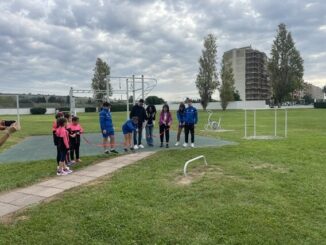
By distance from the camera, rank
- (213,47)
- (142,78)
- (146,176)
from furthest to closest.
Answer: (213,47)
(142,78)
(146,176)

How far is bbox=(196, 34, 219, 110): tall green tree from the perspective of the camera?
222 feet

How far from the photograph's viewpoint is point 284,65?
69438mm

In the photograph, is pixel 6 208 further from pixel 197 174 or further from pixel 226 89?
pixel 226 89

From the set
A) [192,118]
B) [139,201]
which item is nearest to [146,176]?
[139,201]

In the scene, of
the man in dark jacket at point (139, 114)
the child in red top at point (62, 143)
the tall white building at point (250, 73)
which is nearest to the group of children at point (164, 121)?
the man in dark jacket at point (139, 114)

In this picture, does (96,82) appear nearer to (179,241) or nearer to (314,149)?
(314,149)

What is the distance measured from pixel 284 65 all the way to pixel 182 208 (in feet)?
A: 227

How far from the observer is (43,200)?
568 cm

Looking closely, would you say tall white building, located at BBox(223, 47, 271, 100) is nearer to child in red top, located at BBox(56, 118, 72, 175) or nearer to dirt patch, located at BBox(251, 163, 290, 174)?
dirt patch, located at BBox(251, 163, 290, 174)

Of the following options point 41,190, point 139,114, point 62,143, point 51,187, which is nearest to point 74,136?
point 62,143

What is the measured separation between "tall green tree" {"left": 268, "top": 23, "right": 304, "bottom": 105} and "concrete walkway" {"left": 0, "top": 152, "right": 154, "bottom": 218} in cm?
6486

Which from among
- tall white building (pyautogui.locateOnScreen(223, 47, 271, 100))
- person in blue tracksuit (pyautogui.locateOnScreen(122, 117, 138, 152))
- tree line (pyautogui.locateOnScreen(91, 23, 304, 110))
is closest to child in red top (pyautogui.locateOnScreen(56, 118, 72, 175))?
person in blue tracksuit (pyautogui.locateOnScreen(122, 117, 138, 152))

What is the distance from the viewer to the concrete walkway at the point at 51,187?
18.2 ft

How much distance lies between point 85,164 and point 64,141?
3.73 ft
